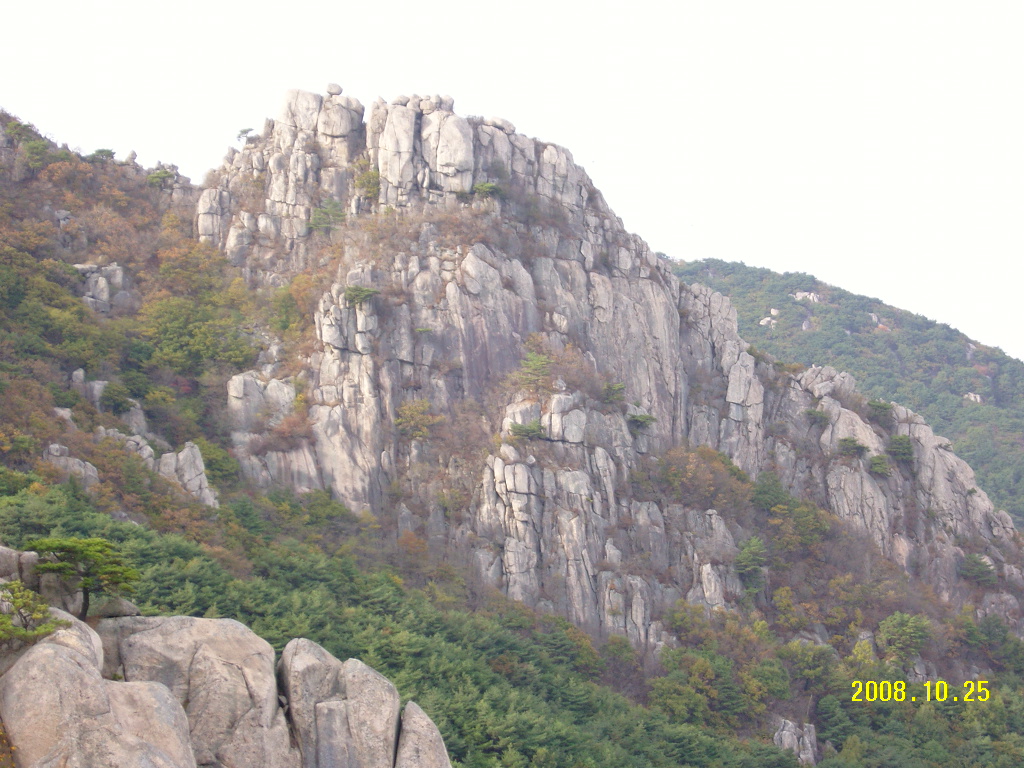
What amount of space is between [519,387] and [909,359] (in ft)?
195

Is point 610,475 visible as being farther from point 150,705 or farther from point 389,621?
point 150,705

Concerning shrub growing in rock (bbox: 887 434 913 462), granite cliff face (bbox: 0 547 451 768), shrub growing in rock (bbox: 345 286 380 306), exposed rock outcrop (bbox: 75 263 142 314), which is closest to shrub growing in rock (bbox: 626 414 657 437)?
shrub growing in rock (bbox: 345 286 380 306)

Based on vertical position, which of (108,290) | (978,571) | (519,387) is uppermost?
(108,290)

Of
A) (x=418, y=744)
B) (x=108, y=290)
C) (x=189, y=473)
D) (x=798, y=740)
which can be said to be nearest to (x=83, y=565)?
(x=418, y=744)

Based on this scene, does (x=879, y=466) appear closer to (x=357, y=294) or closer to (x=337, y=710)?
(x=357, y=294)

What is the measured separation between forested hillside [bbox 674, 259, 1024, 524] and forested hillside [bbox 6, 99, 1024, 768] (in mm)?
28631

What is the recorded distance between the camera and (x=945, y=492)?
5194 centimetres

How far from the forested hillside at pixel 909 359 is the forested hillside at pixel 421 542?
28.6 meters

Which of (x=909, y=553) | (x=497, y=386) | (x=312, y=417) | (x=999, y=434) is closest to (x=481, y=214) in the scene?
(x=497, y=386)

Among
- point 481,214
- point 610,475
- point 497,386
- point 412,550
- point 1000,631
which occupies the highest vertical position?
point 481,214

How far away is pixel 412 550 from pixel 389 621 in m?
10.0

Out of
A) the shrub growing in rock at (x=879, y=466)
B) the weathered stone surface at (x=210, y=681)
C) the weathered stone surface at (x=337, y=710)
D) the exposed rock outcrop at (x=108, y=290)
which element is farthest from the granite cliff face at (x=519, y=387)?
the weathered stone surface at (x=210, y=681)

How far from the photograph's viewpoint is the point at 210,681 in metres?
16.7

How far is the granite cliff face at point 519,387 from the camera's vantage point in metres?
42.6
